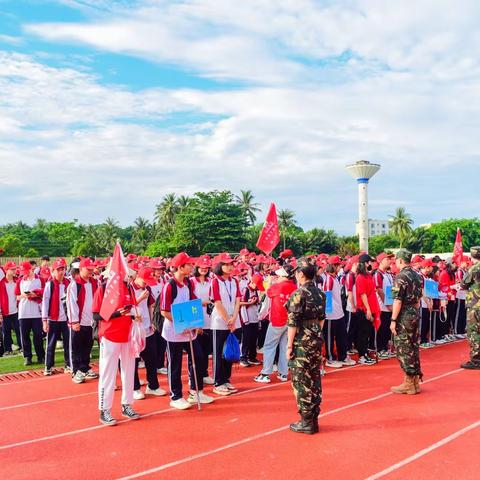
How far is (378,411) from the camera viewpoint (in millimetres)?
6773

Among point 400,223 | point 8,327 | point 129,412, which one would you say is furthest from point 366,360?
point 400,223

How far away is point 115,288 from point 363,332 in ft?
17.6

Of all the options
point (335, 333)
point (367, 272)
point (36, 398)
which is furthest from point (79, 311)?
point (367, 272)

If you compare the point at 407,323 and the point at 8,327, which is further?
the point at 8,327

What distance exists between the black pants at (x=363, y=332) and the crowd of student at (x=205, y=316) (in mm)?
19

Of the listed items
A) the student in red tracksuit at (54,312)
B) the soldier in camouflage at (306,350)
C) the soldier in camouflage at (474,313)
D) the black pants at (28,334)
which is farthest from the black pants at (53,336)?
the soldier in camouflage at (474,313)

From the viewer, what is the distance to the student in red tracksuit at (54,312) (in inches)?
368

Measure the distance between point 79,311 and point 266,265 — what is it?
542 centimetres

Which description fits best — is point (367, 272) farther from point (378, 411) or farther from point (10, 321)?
point (10, 321)

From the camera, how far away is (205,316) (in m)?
8.71

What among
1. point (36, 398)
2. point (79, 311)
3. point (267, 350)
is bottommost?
point (36, 398)

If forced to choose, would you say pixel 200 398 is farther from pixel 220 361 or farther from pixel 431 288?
pixel 431 288

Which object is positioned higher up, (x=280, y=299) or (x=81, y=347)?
(x=280, y=299)

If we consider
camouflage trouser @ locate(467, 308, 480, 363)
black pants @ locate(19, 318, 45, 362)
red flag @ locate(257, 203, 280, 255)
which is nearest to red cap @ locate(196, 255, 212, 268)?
black pants @ locate(19, 318, 45, 362)
